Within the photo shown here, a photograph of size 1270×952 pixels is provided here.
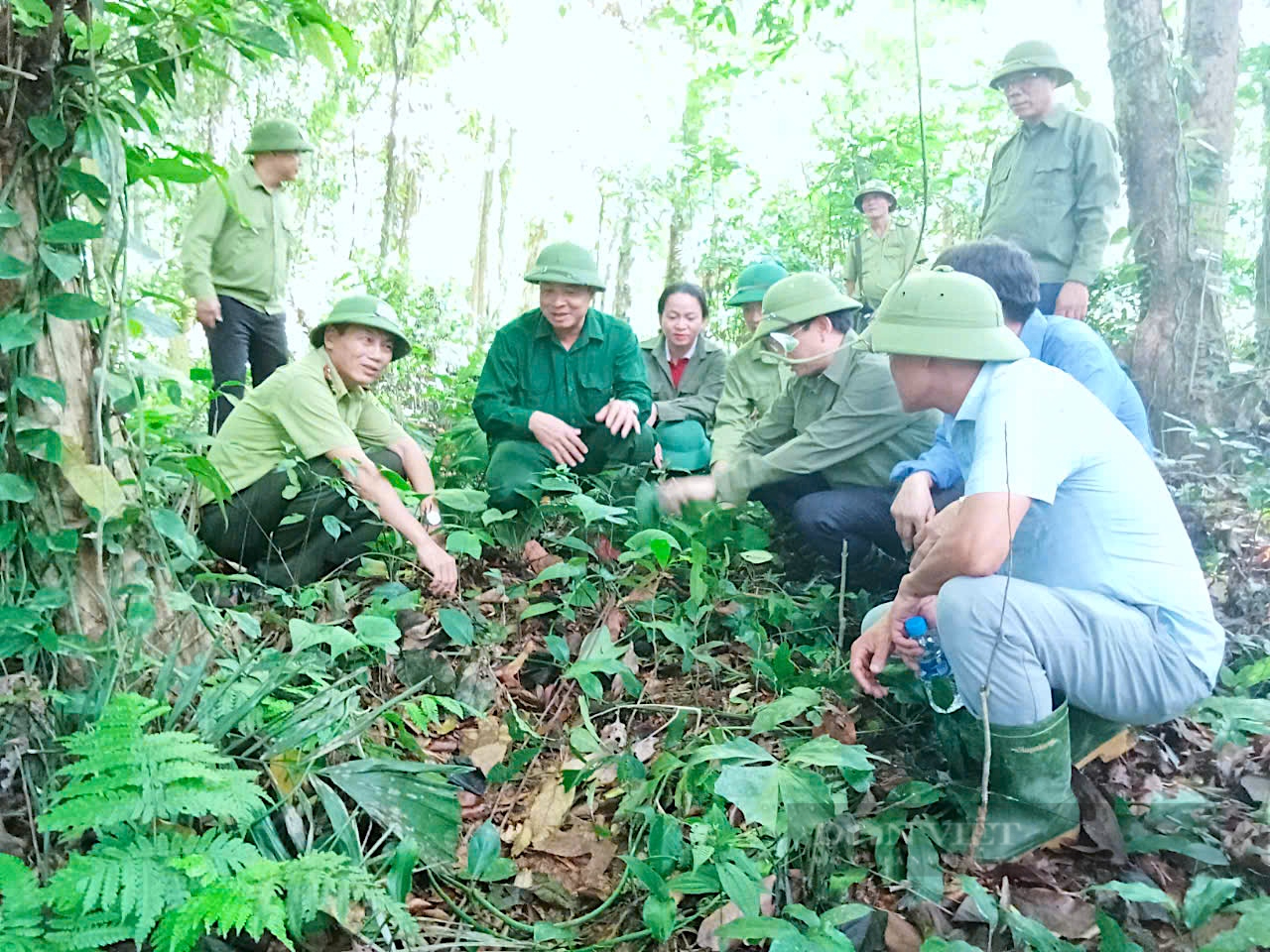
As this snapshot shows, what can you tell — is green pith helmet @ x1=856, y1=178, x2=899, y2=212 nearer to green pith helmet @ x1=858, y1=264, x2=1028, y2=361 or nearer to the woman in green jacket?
the woman in green jacket

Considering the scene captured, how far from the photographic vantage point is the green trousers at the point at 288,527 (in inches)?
131

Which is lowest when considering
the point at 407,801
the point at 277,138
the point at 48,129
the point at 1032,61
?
the point at 407,801

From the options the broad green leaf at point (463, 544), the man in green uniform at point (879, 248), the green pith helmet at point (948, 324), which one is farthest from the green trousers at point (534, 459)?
the man in green uniform at point (879, 248)

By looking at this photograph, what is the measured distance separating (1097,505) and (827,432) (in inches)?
57.1

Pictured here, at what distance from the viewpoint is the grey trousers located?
2105 mm

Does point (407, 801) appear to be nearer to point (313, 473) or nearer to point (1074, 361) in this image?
point (313, 473)

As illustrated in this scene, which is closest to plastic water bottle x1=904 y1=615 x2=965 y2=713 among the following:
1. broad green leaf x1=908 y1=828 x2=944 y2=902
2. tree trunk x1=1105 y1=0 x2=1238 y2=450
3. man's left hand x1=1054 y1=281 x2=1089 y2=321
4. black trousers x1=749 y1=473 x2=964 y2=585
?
broad green leaf x1=908 y1=828 x2=944 y2=902

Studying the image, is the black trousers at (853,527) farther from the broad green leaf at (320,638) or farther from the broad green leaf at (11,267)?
the broad green leaf at (11,267)

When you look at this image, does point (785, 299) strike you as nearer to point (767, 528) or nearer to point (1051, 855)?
point (767, 528)

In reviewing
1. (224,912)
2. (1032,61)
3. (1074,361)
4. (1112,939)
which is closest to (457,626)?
(224,912)

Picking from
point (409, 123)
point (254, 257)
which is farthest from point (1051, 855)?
point (409, 123)

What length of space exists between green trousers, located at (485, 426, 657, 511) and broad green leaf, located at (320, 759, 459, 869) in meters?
1.72

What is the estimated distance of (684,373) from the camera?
18.4ft

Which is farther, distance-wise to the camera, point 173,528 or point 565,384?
point 565,384
